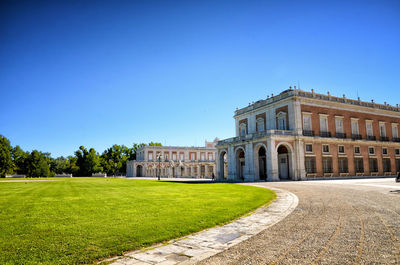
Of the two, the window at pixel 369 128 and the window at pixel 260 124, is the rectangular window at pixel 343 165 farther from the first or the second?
the window at pixel 260 124

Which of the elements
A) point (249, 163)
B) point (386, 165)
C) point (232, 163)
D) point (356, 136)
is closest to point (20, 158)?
point (232, 163)

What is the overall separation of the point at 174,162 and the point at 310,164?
5094cm

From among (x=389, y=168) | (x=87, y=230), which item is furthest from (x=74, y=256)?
(x=389, y=168)

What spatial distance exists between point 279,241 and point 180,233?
6.83 ft

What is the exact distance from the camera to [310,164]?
3322 cm

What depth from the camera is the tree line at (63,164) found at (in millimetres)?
62863

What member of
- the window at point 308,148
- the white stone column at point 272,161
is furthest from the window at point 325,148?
the white stone column at point 272,161

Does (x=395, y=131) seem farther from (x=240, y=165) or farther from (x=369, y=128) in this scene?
(x=240, y=165)

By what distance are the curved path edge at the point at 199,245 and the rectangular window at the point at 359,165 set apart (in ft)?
121

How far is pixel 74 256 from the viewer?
4.02m

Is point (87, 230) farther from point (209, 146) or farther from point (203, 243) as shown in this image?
point (209, 146)

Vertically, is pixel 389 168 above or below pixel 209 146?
below

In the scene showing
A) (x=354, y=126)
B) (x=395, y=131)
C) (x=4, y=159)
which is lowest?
(x=4, y=159)

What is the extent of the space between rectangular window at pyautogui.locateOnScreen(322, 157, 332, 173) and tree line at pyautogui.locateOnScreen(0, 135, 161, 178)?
202ft
